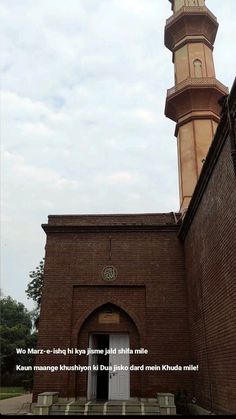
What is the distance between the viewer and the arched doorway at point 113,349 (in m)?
13.0

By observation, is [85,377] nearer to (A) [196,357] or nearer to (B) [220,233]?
(A) [196,357]

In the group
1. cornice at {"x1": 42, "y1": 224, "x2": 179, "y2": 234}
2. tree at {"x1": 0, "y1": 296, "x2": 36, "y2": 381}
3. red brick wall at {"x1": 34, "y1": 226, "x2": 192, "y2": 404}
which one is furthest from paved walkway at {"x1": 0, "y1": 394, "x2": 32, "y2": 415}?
tree at {"x1": 0, "y1": 296, "x2": 36, "y2": 381}

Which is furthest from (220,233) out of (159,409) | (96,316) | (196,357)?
(96,316)

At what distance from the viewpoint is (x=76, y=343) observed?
1318cm

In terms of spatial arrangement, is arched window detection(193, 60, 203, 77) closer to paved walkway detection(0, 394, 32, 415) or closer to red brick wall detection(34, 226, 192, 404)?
red brick wall detection(34, 226, 192, 404)

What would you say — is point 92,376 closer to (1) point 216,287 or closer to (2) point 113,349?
(2) point 113,349

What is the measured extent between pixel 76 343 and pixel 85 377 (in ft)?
3.71

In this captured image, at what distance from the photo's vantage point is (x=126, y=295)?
13.8 meters

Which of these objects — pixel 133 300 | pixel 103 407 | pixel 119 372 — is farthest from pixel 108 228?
pixel 103 407

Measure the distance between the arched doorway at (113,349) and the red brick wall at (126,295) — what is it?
5 cm

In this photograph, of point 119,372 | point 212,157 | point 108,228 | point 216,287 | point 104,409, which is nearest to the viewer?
point 212,157

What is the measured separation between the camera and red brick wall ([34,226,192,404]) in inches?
499

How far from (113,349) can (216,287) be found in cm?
597

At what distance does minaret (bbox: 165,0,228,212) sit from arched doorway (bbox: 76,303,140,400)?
5086 millimetres
